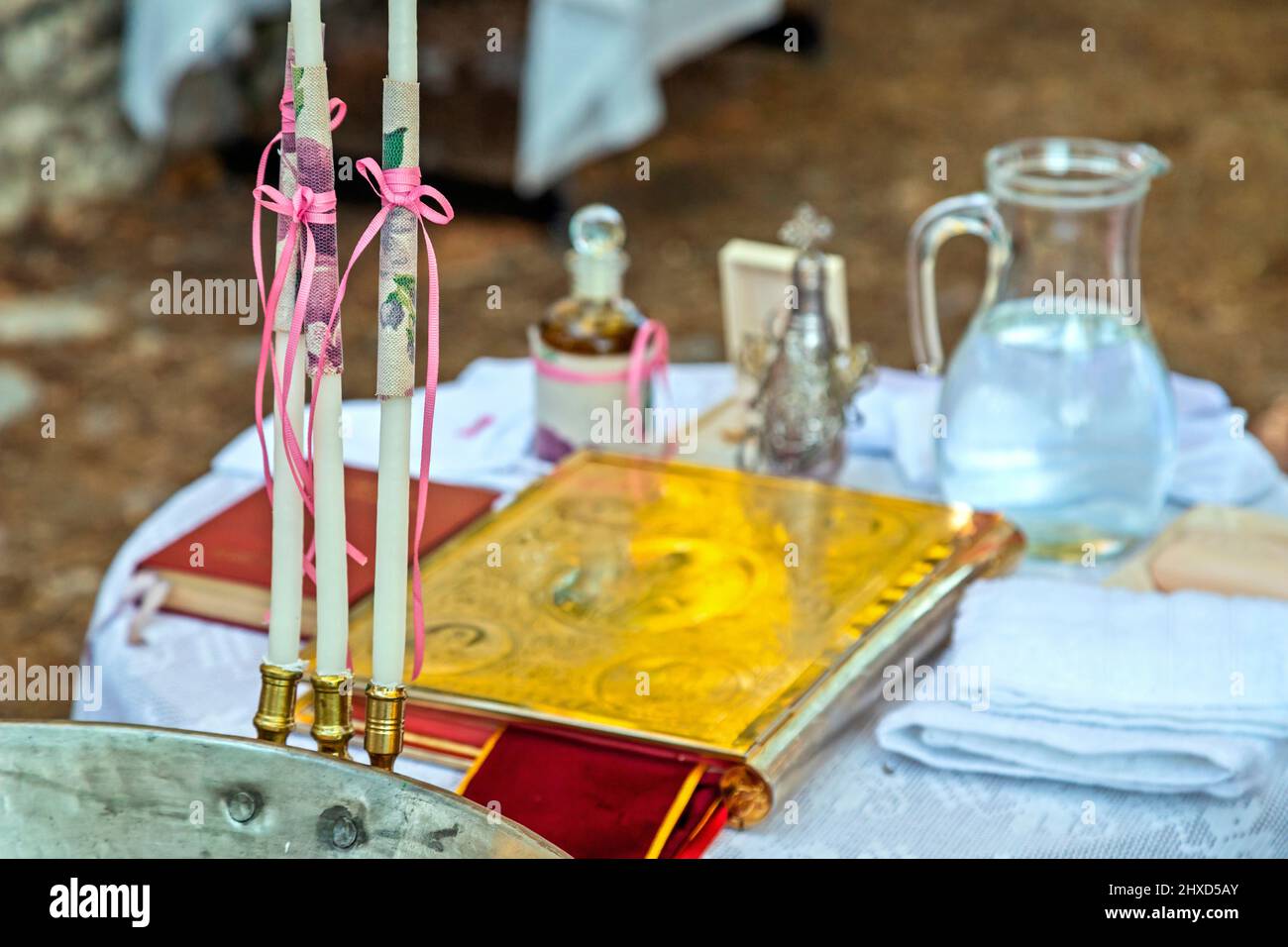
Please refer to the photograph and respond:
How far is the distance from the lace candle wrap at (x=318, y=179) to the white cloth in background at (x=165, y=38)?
2.54 metres

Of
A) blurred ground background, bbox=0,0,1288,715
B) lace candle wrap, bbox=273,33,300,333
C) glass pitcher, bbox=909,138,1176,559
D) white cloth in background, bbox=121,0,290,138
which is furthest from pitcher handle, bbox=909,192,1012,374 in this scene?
white cloth in background, bbox=121,0,290,138

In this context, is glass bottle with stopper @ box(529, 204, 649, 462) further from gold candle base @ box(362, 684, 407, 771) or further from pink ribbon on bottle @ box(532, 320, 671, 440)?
gold candle base @ box(362, 684, 407, 771)

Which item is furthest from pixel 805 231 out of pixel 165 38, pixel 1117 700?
pixel 165 38

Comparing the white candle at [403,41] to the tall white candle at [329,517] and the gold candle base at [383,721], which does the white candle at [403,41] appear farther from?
the gold candle base at [383,721]

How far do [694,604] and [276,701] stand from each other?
0.32m

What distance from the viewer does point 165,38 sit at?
9.84ft

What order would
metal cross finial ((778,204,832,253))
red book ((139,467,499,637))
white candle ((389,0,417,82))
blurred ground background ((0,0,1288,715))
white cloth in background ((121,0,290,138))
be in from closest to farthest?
1. white candle ((389,0,417,82))
2. red book ((139,467,499,637))
3. metal cross finial ((778,204,832,253))
4. blurred ground background ((0,0,1288,715))
5. white cloth in background ((121,0,290,138))

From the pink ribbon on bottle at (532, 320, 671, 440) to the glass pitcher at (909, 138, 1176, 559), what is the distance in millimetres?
208

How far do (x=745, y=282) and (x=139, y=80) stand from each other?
2.17 meters

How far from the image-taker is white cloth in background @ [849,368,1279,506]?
3.58ft

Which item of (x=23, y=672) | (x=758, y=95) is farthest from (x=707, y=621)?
(x=758, y=95)

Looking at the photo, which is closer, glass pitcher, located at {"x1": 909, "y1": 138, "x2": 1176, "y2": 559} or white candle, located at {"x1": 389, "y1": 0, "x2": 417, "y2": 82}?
white candle, located at {"x1": 389, "y1": 0, "x2": 417, "y2": 82}

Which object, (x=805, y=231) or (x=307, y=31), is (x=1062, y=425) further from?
(x=307, y=31)
